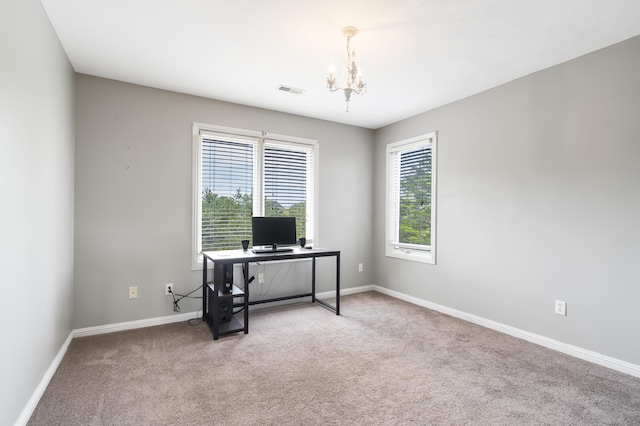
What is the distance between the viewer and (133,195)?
3277mm


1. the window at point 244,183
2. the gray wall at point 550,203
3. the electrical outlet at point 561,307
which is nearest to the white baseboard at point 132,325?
the window at point 244,183

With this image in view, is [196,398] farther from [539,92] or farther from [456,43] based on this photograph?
[539,92]

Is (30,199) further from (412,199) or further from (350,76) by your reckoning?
(412,199)

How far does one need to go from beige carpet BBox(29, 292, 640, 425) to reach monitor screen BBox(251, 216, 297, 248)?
98 cm

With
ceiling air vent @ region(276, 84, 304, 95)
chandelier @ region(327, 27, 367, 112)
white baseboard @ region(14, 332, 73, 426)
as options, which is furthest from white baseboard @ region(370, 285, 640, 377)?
white baseboard @ region(14, 332, 73, 426)

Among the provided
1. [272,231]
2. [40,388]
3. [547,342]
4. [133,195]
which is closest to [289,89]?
[272,231]

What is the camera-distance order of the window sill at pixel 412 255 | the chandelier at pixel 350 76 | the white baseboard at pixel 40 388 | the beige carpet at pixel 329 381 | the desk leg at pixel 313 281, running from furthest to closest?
the desk leg at pixel 313 281, the window sill at pixel 412 255, the chandelier at pixel 350 76, the beige carpet at pixel 329 381, the white baseboard at pixel 40 388

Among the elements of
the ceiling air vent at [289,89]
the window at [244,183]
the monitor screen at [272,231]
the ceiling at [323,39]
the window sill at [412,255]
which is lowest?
the window sill at [412,255]

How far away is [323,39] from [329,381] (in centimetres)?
259

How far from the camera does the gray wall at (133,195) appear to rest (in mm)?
3078

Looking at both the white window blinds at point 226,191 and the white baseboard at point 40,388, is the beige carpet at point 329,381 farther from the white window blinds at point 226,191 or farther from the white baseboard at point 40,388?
the white window blinds at point 226,191

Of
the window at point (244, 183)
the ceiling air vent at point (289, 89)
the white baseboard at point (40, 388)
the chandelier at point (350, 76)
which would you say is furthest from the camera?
the window at point (244, 183)

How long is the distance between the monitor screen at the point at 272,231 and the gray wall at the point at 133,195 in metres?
0.69

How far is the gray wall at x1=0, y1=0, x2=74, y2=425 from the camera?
1.58 metres
